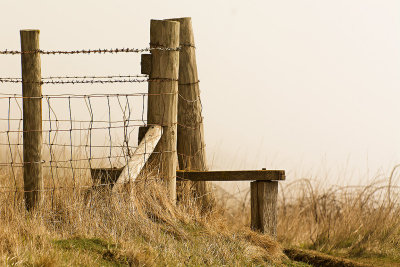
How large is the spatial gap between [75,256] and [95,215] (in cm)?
116

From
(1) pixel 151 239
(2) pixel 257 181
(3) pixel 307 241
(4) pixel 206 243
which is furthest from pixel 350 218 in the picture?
(1) pixel 151 239

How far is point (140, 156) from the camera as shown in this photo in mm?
7070

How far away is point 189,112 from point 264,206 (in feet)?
5.61

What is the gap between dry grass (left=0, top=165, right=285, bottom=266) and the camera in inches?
207

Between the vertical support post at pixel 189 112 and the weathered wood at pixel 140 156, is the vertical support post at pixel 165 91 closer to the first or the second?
the weathered wood at pixel 140 156

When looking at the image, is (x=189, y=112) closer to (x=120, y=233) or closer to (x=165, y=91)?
(x=165, y=91)

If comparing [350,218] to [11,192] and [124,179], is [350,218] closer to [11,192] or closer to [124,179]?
[124,179]

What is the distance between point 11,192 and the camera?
6.92m

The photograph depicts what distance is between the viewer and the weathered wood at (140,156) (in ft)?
22.5

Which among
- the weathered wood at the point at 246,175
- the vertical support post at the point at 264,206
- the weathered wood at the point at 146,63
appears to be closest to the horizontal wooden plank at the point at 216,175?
the weathered wood at the point at 246,175

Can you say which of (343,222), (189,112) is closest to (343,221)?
(343,222)

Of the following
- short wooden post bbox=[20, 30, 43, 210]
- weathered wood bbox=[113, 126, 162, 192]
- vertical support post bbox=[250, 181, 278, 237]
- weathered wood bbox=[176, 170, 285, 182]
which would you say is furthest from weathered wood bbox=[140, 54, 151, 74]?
vertical support post bbox=[250, 181, 278, 237]

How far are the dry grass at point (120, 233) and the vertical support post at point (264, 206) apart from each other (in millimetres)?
337

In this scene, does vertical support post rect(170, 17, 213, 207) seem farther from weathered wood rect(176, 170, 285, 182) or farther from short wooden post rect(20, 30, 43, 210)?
short wooden post rect(20, 30, 43, 210)
